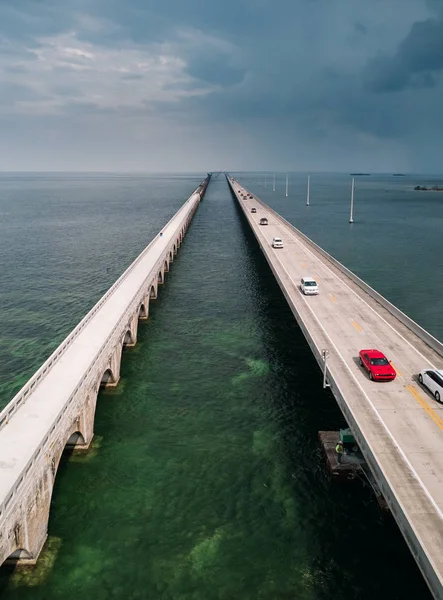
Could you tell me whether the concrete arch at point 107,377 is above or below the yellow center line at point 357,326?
below

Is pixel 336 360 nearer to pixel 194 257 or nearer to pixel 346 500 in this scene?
pixel 346 500

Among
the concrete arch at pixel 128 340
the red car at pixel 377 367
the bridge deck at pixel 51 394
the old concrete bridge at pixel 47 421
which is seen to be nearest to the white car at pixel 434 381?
the red car at pixel 377 367

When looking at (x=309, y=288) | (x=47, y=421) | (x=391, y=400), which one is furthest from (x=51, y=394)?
(x=309, y=288)

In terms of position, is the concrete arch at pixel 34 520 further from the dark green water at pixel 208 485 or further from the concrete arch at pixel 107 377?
the concrete arch at pixel 107 377

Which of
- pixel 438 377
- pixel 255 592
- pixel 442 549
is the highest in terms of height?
pixel 438 377

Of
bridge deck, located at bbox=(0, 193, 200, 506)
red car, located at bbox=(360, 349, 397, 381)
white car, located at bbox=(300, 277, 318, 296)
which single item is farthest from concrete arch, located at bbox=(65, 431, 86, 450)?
white car, located at bbox=(300, 277, 318, 296)

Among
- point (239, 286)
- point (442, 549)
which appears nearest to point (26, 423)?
point (442, 549)
